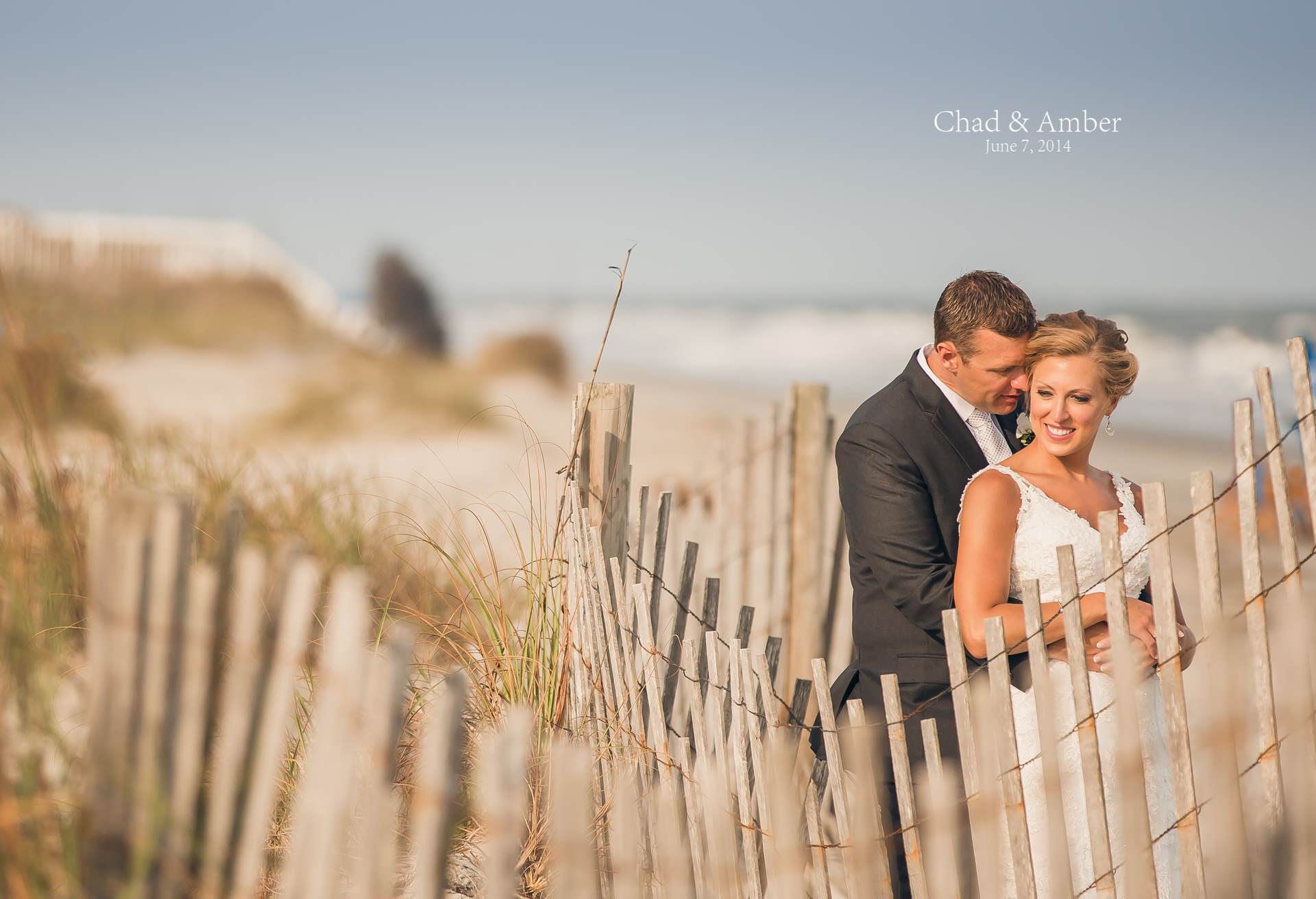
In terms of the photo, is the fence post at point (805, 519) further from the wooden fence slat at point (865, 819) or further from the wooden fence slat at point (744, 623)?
the wooden fence slat at point (865, 819)

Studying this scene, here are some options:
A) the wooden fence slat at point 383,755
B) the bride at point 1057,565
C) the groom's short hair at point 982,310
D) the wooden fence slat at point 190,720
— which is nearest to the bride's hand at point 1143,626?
the bride at point 1057,565

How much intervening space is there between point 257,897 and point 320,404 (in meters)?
14.6

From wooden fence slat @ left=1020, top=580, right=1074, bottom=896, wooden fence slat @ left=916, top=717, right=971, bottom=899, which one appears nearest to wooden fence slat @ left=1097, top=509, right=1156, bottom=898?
wooden fence slat @ left=1020, top=580, right=1074, bottom=896

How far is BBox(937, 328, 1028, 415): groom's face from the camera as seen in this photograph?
2887 mm

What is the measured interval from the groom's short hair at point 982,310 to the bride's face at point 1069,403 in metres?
0.17

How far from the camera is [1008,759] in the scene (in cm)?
229

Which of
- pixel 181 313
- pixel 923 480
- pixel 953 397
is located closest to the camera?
pixel 923 480

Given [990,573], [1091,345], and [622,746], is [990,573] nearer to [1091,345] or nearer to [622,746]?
[1091,345]

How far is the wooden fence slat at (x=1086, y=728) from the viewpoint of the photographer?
7.23 ft

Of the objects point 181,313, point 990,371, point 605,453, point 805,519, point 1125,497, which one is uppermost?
point 181,313

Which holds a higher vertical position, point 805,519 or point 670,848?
point 805,519

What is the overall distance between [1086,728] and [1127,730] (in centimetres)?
9

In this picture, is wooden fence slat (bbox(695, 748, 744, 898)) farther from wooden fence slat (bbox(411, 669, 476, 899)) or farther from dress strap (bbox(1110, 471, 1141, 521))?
dress strap (bbox(1110, 471, 1141, 521))

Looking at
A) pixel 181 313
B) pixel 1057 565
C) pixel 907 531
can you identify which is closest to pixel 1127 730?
pixel 1057 565
